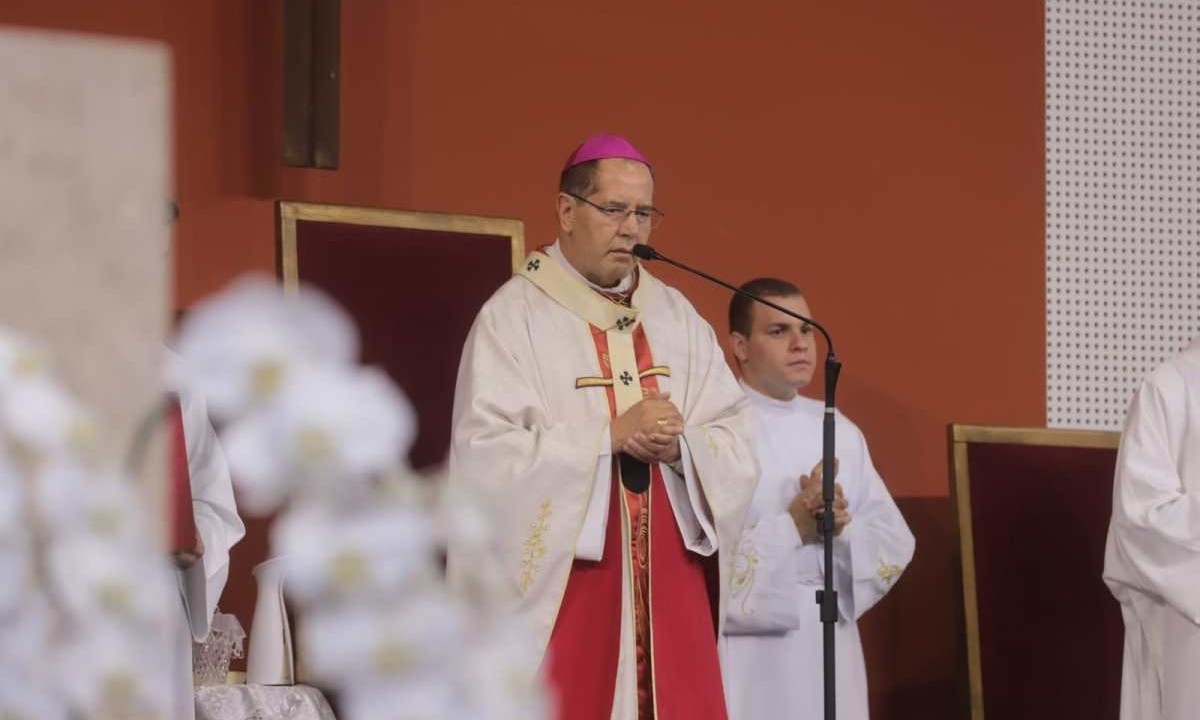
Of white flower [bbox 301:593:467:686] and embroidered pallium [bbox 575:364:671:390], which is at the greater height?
embroidered pallium [bbox 575:364:671:390]

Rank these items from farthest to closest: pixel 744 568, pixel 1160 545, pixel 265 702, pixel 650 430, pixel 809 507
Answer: pixel 809 507 → pixel 744 568 → pixel 1160 545 → pixel 650 430 → pixel 265 702

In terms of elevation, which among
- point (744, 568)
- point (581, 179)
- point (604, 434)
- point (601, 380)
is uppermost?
A: point (581, 179)

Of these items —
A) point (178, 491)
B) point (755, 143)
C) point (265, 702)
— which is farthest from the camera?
point (755, 143)

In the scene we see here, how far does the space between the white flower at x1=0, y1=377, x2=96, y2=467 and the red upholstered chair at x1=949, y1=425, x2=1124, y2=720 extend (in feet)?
16.0

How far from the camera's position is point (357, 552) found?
0.42 metres

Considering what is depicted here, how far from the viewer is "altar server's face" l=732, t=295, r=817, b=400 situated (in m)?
5.01

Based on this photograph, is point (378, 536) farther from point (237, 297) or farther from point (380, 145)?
point (380, 145)

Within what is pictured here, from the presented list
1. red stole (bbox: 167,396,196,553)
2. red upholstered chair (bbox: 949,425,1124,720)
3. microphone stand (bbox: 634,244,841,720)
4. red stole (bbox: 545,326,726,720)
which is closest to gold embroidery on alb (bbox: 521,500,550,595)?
red stole (bbox: 545,326,726,720)

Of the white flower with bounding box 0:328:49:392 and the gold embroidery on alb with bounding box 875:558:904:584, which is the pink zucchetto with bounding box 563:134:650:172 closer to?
the gold embroidery on alb with bounding box 875:558:904:584

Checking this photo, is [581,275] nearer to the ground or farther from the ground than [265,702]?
farther from the ground

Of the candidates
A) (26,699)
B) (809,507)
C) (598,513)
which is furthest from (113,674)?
(809,507)

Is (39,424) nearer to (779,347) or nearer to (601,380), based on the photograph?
(601,380)

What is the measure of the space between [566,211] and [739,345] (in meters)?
1.35

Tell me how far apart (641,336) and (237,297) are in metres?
3.49
